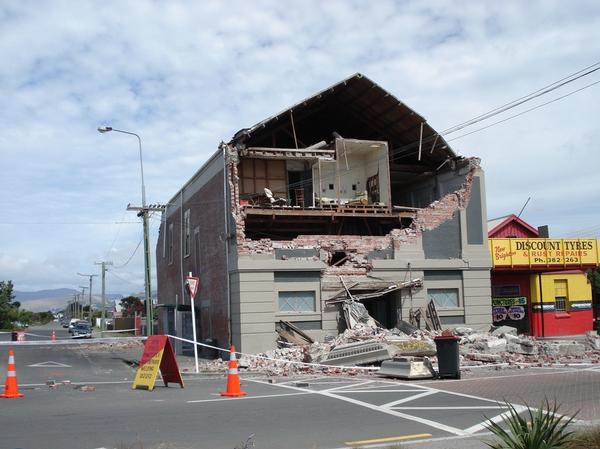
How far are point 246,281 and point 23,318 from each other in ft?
303

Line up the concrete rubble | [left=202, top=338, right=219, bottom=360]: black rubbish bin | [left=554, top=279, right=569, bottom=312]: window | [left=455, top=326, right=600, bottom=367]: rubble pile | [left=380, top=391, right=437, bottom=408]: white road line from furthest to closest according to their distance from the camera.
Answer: [left=554, top=279, right=569, bottom=312]: window, [left=202, top=338, right=219, bottom=360]: black rubbish bin, [left=455, top=326, right=600, bottom=367]: rubble pile, the concrete rubble, [left=380, top=391, right=437, bottom=408]: white road line

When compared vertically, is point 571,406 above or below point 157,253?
below

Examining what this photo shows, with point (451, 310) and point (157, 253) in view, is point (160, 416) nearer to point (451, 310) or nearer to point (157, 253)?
point (451, 310)

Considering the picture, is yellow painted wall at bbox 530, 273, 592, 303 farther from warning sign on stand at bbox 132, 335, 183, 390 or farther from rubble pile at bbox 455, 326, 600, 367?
warning sign on stand at bbox 132, 335, 183, 390

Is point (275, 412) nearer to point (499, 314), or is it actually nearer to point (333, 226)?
point (333, 226)

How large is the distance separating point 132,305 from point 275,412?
294 feet

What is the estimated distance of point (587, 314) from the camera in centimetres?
3638

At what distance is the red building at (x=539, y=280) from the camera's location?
31.8m

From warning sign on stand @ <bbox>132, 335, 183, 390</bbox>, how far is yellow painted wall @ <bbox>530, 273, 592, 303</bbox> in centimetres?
2485

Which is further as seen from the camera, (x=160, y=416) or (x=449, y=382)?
(x=449, y=382)

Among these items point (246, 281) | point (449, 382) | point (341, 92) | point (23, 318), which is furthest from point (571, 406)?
point (23, 318)

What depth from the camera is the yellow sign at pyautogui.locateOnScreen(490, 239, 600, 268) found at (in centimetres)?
3144

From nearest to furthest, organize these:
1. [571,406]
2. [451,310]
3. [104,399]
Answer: [571,406] < [104,399] < [451,310]

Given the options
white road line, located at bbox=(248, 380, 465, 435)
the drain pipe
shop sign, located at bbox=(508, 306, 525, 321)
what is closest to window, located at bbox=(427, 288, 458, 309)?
the drain pipe
